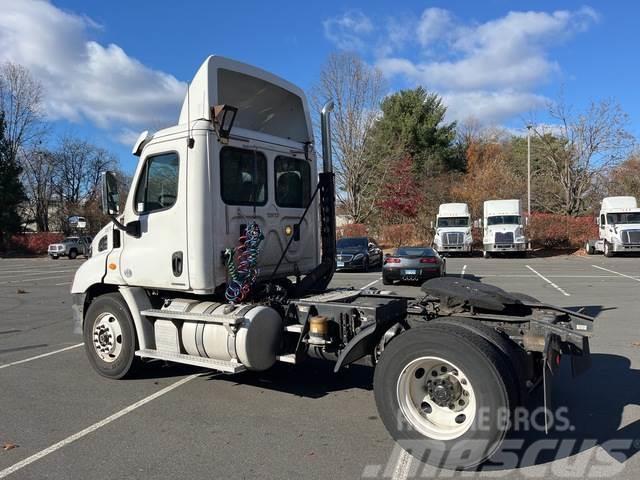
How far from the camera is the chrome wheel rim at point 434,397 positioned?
4.05 metres

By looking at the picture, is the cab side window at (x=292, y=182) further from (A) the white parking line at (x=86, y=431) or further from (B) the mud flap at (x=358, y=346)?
(A) the white parking line at (x=86, y=431)

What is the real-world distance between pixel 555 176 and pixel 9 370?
44699mm

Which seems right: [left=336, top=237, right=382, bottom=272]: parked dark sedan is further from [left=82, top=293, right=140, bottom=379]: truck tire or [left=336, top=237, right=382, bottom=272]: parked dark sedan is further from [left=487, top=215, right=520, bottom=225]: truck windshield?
[left=82, top=293, right=140, bottom=379]: truck tire

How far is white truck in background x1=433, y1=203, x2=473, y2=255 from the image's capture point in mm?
31875

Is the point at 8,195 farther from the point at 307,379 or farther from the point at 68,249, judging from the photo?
the point at 307,379

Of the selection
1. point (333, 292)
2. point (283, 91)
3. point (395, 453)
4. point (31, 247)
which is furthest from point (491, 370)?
point (31, 247)

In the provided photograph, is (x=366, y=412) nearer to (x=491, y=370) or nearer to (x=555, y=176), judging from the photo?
(x=491, y=370)

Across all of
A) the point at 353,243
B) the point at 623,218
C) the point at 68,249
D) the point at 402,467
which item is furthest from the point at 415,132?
the point at 402,467

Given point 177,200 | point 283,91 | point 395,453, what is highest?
point 283,91

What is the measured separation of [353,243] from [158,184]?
61.6ft

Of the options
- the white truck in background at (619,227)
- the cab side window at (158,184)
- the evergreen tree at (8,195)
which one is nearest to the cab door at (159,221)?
the cab side window at (158,184)

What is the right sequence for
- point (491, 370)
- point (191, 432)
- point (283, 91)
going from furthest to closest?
point (283, 91) → point (191, 432) → point (491, 370)

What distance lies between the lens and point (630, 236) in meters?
28.9

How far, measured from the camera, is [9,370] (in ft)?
22.2
